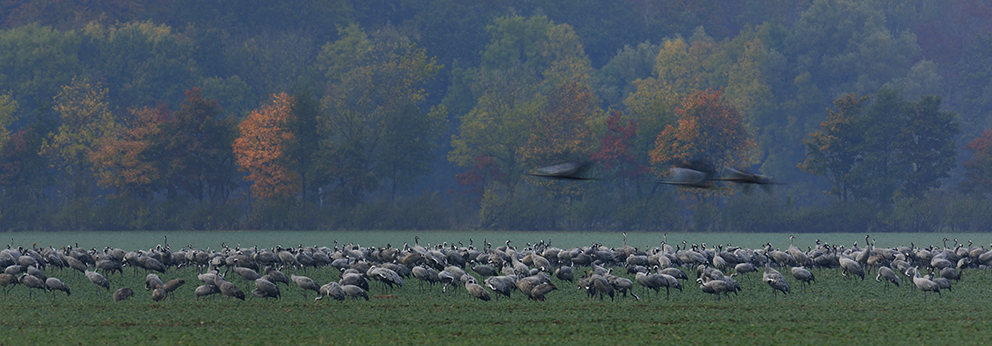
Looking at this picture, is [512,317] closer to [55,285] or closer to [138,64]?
[55,285]

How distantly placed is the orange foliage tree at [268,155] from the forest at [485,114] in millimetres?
144

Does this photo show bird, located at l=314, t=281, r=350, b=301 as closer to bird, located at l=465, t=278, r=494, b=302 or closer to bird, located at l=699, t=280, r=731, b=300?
bird, located at l=465, t=278, r=494, b=302

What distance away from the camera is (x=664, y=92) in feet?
273

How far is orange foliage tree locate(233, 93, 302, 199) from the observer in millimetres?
70438

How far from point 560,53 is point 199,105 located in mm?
37544

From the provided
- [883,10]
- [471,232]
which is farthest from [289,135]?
[883,10]

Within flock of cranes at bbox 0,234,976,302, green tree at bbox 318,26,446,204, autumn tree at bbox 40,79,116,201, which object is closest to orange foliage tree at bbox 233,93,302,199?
green tree at bbox 318,26,446,204

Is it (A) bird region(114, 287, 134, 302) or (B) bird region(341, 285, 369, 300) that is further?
(B) bird region(341, 285, 369, 300)

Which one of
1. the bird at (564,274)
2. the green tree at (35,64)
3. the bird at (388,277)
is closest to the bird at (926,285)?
the bird at (564,274)

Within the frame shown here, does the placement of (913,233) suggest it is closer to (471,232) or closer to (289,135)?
(471,232)

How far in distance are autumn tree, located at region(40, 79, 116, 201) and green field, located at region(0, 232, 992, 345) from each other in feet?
154

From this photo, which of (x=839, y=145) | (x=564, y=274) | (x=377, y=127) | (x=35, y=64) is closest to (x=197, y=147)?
(x=377, y=127)

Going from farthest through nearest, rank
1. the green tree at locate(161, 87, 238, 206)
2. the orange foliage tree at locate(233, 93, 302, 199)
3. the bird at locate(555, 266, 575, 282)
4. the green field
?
the orange foliage tree at locate(233, 93, 302, 199)
the green tree at locate(161, 87, 238, 206)
the bird at locate(555, 266, 575, 282)
the green field

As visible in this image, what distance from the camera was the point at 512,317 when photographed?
2117cm
